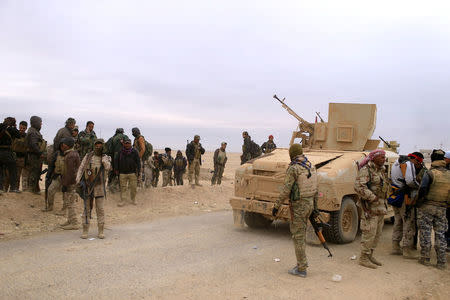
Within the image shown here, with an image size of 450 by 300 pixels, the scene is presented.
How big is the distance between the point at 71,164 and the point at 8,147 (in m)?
2.04

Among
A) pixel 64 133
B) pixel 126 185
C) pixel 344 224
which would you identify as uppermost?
pixel 64 133

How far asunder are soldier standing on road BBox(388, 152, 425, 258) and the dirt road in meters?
0.36

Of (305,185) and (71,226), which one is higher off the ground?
(305,185)

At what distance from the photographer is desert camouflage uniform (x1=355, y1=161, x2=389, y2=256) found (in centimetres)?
598

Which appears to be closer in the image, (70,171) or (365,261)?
(365,261)

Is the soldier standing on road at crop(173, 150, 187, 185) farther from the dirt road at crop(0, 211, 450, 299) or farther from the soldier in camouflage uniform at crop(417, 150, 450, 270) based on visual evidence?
the soldier in camouflage uniform at crop(417, 150, 450, 270)

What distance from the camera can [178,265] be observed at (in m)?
5.70

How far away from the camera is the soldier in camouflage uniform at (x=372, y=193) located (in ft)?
19.6

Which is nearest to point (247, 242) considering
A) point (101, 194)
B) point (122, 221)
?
point (101, 194)

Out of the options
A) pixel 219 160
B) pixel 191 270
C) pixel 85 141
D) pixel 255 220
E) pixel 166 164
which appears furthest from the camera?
pixel 166 164

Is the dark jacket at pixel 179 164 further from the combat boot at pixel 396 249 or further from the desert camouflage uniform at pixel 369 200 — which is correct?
the desert camouflage uniform at pixel 369 200

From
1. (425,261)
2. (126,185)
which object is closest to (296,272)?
(425,261)

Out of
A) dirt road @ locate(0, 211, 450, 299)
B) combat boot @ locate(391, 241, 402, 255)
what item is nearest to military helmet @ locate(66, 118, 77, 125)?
dirt road @ locate(0, 211, 450, 299)

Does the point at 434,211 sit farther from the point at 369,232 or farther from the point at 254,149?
the point at 254,149
